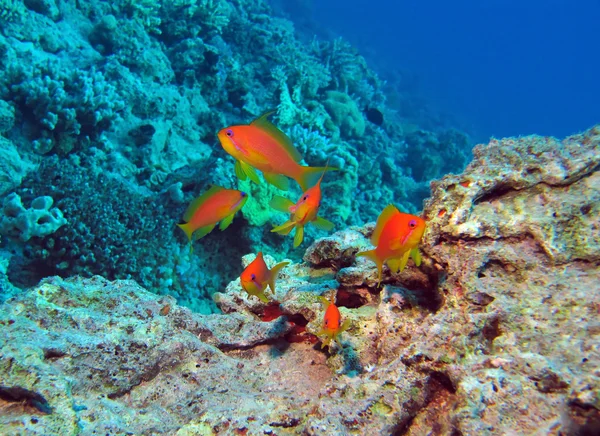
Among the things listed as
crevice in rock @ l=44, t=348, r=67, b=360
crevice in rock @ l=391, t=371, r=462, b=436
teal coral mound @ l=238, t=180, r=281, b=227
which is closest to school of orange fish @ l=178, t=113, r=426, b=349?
crevice in rock @ l=391, t=371, r=462, b=436

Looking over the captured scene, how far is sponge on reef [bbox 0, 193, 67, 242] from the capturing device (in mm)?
4176

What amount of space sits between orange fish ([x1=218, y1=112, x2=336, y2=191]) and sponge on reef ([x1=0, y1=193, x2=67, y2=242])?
132 inches

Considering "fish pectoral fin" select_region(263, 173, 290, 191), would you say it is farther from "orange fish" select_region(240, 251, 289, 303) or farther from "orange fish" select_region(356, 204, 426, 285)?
"orange fish" select_region(356, 204, 426, 285)

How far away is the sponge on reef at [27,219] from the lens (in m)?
4.18

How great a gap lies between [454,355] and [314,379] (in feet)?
3.24

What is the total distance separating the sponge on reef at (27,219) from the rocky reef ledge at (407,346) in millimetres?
2173

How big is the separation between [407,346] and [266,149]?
53.7 inches

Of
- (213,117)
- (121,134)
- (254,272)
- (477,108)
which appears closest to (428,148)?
(213,117)

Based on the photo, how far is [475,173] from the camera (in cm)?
229

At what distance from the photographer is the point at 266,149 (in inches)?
79.8

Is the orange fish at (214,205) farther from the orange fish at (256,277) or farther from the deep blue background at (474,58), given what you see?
the deep blue background at (474,58)

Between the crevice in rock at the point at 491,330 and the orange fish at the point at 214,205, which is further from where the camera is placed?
A: the orange fish at the point at 214,205

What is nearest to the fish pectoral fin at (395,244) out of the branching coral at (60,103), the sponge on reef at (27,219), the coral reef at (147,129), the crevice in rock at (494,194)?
the crevice in rock at (494,194)

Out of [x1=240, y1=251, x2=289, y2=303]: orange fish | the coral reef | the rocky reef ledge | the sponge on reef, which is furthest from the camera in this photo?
the coral reef
